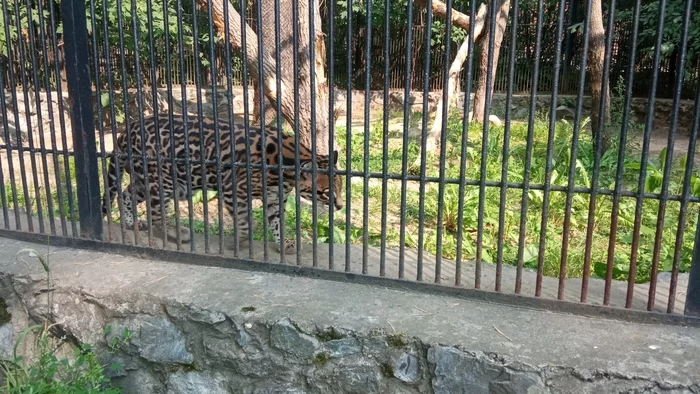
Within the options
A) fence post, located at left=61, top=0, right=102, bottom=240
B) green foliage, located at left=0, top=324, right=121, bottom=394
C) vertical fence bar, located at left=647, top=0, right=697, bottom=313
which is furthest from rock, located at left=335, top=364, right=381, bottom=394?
fence post, located at left=61, top=0, right=102, bottom=240

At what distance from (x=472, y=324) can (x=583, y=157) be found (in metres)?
6.49

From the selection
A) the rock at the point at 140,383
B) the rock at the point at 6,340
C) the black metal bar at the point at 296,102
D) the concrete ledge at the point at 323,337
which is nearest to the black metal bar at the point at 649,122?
the concrete ledge at the point at 323,337

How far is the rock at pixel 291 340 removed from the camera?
336cm

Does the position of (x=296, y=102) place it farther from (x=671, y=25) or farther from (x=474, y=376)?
(x=671, y=25)

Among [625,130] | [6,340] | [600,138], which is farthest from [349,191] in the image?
[6,340]

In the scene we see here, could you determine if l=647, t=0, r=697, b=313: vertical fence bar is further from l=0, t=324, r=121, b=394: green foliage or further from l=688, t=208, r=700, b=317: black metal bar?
l=0, t=324, r=121, b=394: green foliage

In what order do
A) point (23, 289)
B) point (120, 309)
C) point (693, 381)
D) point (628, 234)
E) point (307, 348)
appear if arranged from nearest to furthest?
point (693, 381) → point (307, 348) → point (120, 309) → point (23, 289) → point (628, 234)

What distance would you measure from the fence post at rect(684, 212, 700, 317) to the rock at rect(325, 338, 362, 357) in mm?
1700

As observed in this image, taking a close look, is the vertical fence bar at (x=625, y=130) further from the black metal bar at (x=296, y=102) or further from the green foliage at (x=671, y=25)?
the green foliage at (x=671, y=25)

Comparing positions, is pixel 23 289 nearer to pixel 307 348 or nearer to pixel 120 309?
pixel 120 309

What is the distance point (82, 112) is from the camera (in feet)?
13.6

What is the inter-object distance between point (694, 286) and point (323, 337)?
75.1 inches

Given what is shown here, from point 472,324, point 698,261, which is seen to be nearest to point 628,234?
point 698,261

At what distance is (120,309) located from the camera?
3701 millimetres
